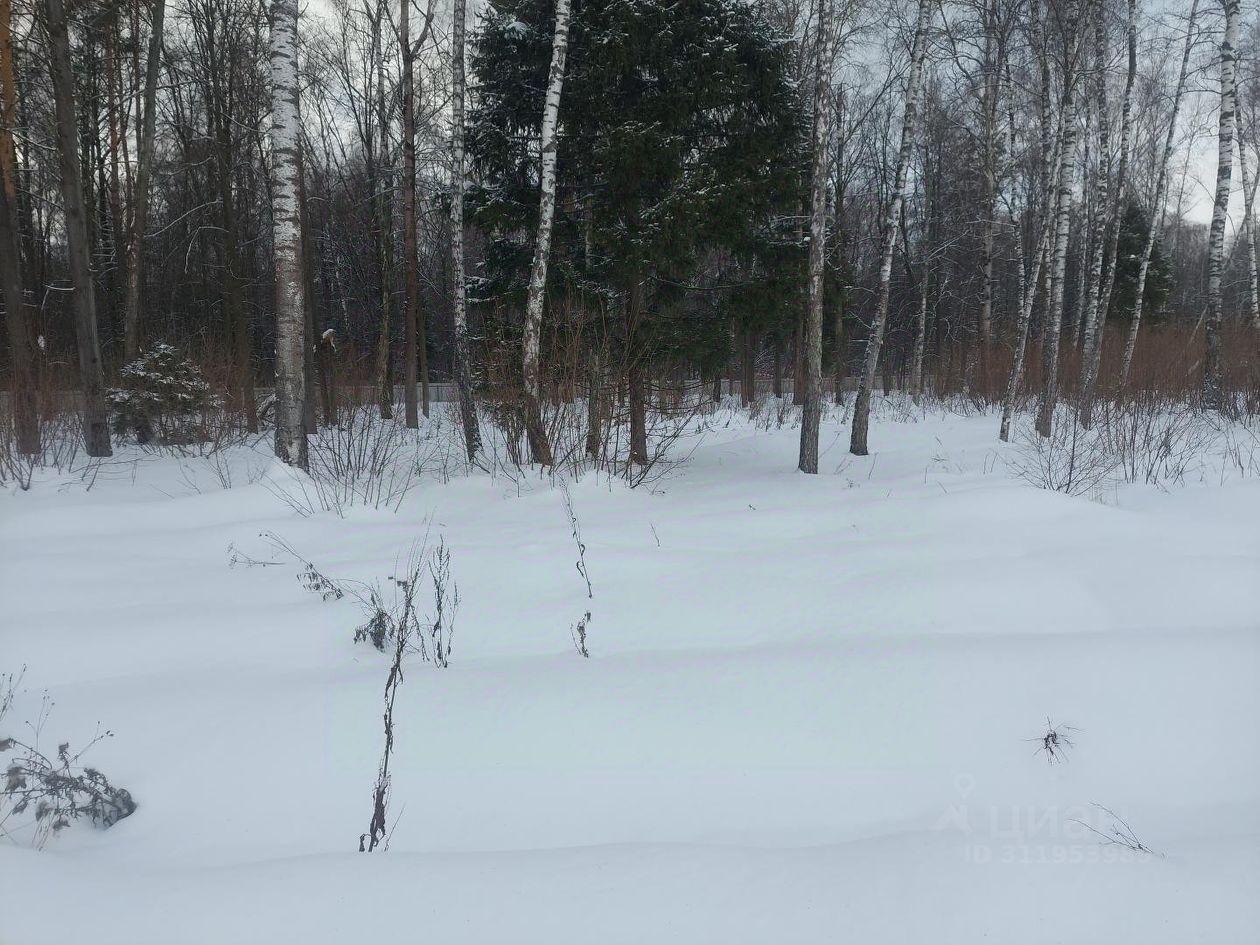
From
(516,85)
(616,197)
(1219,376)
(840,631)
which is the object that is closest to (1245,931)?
(840,631)

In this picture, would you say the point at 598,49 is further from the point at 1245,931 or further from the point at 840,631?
the point at 1245,931

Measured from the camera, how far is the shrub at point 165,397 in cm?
1118

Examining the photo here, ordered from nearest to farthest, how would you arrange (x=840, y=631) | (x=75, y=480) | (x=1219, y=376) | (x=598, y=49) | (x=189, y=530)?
(x=840, y=631) < (x=189, y=530) < (x=75, y=480) < (x=598, y=49) < (x=1219, y=376)

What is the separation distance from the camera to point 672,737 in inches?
101

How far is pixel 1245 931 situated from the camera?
5.49 feet

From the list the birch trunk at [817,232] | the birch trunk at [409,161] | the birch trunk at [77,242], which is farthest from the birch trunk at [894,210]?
the birch trunk at [77,242]

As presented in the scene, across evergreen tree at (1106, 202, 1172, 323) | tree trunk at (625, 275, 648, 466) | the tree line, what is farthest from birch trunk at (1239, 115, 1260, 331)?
tree trunk at (625, 275, 648, 466)

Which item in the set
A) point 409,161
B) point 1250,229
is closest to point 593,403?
point 409,161

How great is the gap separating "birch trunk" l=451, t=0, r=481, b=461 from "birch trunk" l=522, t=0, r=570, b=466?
1.80 metres

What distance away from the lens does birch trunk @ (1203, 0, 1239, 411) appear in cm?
1049

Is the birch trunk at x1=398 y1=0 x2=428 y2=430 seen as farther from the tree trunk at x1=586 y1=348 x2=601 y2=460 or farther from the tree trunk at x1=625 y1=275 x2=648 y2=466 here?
the tree trunk at x1=586 y1=348 x2=601 y2=460

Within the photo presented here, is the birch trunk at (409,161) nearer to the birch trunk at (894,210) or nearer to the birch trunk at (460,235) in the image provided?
the birch trunk at (460,235)

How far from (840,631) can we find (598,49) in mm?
7944

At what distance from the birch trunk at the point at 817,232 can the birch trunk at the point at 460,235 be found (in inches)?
180
